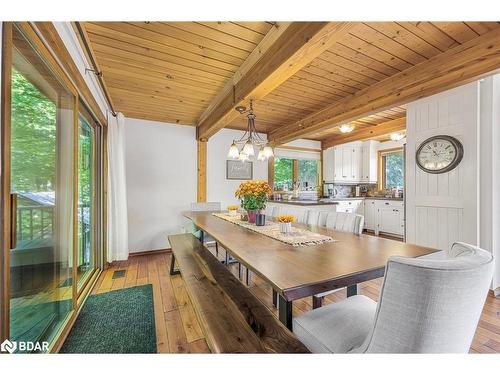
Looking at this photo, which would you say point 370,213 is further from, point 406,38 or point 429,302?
point 429,302

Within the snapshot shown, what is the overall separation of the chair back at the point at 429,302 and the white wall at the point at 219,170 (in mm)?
3780

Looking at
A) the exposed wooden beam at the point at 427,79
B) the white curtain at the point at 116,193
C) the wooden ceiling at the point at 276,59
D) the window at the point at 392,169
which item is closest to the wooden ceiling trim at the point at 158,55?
the wooden ceiling at the point at 276,59

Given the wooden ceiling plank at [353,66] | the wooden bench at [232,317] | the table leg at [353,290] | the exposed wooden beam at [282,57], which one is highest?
the wooden ceiling plank at [353,66]

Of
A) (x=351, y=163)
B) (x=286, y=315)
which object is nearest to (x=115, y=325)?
(x=286, y=315)

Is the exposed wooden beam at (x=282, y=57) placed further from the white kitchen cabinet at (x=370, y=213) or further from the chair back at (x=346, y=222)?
the white kitchen cabinet at (x=370, y=213)

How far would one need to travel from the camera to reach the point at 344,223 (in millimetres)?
2115

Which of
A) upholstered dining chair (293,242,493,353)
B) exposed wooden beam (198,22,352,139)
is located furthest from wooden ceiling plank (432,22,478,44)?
upholstered dining chair (293,242,493,353)

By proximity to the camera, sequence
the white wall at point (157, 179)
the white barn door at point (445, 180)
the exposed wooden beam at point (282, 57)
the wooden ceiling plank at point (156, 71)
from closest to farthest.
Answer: the exposed wooden beam at point (282, 57)
the wooden ceiling plank at point (156, 71)
the white barn door at point (445, 180)
the white wall at point (157, 179)

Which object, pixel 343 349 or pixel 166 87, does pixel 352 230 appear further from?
pixel 166 87

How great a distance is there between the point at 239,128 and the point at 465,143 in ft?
11.2

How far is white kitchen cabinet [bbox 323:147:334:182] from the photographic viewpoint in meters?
5.37

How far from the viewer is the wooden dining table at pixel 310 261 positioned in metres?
0.91

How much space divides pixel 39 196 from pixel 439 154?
3.95 m

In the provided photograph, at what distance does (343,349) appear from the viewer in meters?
0.96
